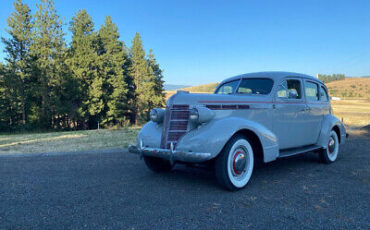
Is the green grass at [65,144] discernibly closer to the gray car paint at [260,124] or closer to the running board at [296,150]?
the gray car paint at [260,124]

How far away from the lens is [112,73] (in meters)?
37.1

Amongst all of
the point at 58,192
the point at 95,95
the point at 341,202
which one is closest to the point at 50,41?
the point at 95,95

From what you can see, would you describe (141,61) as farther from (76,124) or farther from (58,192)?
(58,192)

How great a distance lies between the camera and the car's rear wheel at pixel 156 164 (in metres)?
4.82

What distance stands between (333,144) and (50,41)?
113 feet

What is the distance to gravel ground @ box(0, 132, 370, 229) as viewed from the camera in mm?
2736

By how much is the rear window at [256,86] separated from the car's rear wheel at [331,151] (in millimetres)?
2210

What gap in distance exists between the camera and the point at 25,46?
31828mm

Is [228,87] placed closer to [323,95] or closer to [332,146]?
[323,95]

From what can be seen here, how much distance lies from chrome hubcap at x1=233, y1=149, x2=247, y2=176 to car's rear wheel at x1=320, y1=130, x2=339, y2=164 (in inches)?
110

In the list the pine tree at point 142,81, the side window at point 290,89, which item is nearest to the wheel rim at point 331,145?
the side window at point 290,89

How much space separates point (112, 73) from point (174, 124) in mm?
35147

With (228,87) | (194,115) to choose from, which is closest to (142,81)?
(228,87)

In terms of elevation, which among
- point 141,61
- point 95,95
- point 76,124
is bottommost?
point 76,124
